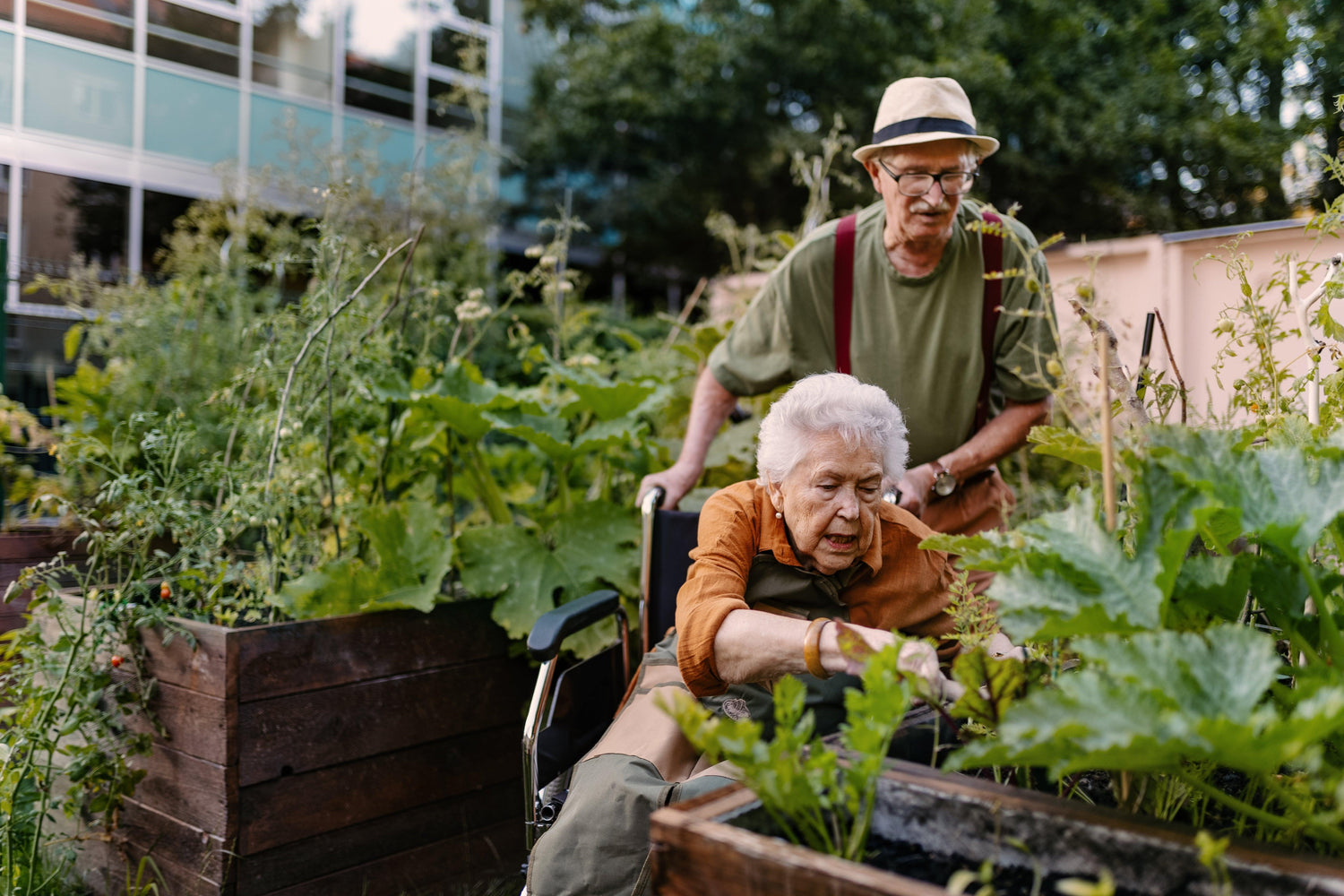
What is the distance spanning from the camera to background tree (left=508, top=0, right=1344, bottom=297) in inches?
481

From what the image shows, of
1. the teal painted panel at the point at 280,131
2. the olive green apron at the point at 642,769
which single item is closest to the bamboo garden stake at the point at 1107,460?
the olive green apron at the point at 642,769

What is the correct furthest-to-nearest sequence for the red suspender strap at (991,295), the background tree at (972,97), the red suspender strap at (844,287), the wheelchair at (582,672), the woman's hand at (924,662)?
the background tree at (972,97), the red suspender strap at (844,287), the red suspender strap at (991,295), the wheelchair at (582,672), the woman's hand at (924,662)

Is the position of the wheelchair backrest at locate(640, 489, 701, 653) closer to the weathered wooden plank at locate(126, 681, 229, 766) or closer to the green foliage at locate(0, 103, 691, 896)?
the green foliage at locate(0, 103, 691, 896)

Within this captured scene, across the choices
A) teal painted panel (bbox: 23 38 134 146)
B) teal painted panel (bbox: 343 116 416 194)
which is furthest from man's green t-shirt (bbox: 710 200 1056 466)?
teal painted panel (bbox: 343 116 416 194)

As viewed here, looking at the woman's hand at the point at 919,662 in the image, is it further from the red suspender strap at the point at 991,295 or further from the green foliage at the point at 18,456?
the green foliage at the point at 18,456

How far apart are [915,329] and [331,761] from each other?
1585mm

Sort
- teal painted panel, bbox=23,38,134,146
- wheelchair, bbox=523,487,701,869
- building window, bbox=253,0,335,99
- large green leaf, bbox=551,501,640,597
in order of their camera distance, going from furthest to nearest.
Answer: building window, bbox=253,0,335,99 < teal painted panel, bbox=23,38,134,146 < large green leaf, bbox=551,501,640,597 < wheelchair, bbox=523,487,701,869

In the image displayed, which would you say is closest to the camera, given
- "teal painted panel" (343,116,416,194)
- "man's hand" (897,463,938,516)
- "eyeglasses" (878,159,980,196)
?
"man's hand" (897,463,938,516)

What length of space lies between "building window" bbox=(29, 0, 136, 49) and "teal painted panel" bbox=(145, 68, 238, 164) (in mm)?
676

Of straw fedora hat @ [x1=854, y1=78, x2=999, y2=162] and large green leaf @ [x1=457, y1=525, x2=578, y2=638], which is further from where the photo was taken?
large green leaf @ [x1=457, y1=525, x2=578, y2=638]

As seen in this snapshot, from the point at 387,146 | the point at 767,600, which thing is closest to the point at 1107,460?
the point at 767,600

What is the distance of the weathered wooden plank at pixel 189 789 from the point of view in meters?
2.04

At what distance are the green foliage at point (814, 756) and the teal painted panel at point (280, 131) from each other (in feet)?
29.7

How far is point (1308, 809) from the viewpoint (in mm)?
792
